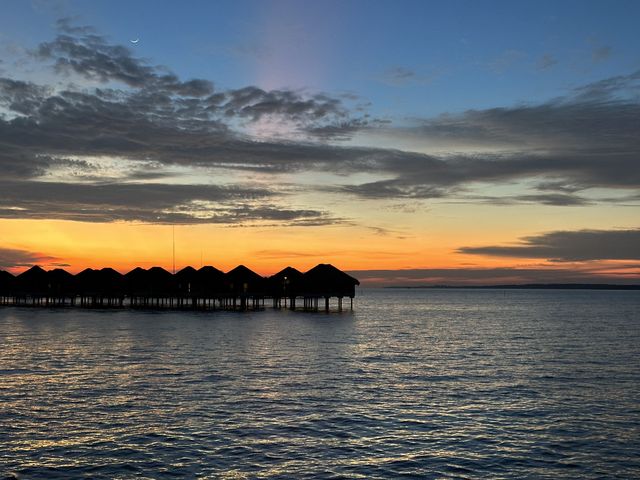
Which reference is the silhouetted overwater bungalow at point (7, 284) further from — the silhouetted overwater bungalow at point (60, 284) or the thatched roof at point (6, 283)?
the silhouetted overwater bungalow at point (60, 284)

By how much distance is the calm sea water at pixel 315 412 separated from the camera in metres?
18.0

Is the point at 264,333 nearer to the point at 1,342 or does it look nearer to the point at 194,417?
the point at 1,342

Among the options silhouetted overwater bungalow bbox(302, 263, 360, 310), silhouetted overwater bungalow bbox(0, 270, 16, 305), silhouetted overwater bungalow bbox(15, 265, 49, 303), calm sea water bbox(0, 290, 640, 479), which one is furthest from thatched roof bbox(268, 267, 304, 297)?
calm sea water bbox(0, 290, 640, 479)

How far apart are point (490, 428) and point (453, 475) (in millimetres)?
5575

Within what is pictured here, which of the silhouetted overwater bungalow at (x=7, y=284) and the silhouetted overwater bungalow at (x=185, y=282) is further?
the silhouetted overwater bungalow at (x=7, y=284)

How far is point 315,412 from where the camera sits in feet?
80.1

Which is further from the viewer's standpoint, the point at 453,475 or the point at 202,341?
the point at 202,341

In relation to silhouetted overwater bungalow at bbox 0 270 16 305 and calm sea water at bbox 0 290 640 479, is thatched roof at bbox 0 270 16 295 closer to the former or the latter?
silhouetted overwater bungalow at bbox 0 270 16 305

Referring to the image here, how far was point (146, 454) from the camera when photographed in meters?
18.7

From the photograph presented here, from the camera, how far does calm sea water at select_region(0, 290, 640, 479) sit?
18.0 meters

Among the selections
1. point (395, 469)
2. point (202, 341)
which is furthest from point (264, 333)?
point (395, 469)

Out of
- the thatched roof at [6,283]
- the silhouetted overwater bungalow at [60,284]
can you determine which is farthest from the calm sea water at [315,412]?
the thatched roof at [6,283]

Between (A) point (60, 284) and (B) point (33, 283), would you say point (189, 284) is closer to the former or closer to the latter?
(A) point (60, 284)

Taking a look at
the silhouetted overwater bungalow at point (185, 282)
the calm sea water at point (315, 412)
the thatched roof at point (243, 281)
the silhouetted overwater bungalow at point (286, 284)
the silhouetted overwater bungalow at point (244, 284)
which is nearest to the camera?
the calm sea water at point (315, 412)
